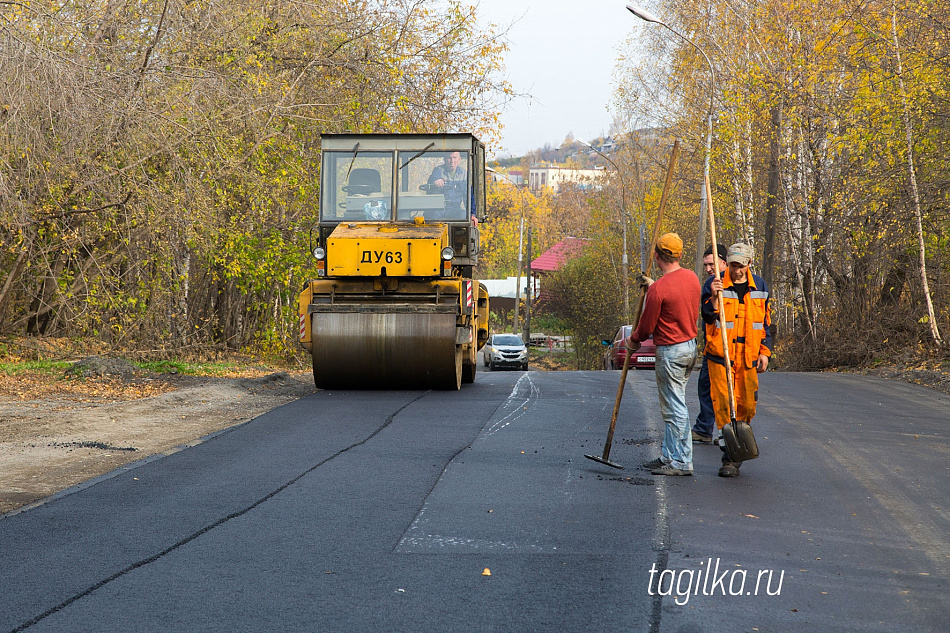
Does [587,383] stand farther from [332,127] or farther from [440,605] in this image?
[440,605]

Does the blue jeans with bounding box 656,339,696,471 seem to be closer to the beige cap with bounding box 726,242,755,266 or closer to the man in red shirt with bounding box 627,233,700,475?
the man in red shirt with bounding box 627,233,700,475

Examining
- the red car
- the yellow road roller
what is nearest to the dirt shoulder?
the yellow road roller

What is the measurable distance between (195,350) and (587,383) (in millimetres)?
8622

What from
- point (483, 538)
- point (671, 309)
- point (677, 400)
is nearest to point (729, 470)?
point (677, 400)

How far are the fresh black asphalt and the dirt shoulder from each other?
480 millimetres

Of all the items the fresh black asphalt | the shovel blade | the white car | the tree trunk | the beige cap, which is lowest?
the white car

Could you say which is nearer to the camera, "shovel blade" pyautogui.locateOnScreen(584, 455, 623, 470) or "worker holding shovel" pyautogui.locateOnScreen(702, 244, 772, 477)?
"shovel blade" pyautogui.locateOnScreen(584, 455, 623, 470)

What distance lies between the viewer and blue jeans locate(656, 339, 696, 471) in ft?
23.8

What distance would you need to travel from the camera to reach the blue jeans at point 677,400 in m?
7.25

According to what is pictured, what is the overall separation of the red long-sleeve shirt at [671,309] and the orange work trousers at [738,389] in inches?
28.7

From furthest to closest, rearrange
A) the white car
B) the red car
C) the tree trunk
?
1. the white car
2. the red car
3. the tree trunk

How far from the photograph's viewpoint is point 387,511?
20.2 feet

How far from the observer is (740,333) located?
25.6 ft

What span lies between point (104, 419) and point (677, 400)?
597 centimetres
